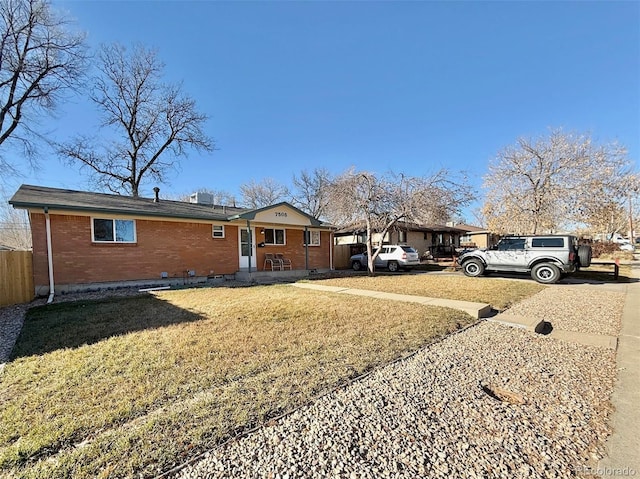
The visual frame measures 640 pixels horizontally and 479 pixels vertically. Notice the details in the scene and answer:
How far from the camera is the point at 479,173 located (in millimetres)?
20875

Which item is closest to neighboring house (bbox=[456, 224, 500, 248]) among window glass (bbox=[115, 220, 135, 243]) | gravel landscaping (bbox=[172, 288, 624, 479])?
window glass (bbox=[115, 220, 135, 243])

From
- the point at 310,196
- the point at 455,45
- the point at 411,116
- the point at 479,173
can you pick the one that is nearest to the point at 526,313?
the point at 455,45

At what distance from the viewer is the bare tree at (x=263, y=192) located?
37000 millimetres

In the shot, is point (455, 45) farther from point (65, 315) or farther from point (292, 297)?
point (65, 315)

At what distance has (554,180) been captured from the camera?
17.7m

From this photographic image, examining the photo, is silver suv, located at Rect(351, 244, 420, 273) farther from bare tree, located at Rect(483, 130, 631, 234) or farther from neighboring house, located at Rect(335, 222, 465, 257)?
bare tree, located at Rect(483, 130, 631, 234)

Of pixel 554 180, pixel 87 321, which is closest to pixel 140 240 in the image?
pixel 87 321

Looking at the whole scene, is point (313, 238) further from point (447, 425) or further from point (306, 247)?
point (447, 425)

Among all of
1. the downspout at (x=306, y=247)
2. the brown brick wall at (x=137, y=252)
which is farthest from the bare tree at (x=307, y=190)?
the brown brick wall at (x=137, y=252)

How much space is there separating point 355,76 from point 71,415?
1544 cm

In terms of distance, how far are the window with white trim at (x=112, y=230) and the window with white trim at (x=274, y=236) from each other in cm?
599

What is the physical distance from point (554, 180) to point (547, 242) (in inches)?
334

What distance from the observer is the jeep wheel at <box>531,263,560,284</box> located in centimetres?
1170

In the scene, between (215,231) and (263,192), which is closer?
(215,231)
